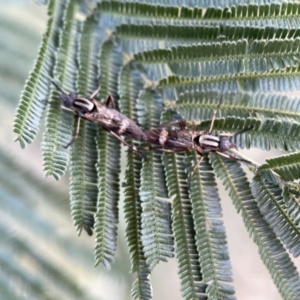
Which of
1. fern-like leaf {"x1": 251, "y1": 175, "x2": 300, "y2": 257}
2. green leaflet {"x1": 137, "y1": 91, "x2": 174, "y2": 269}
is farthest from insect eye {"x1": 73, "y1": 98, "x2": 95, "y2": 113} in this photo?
fern-like leaf {"x1": 251, "y1": 175, "x2": 300, "y2": 257}

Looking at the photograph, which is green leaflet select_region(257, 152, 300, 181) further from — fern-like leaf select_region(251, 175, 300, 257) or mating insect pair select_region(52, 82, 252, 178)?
mating insect pair select_region(52, 82, 252, 178)

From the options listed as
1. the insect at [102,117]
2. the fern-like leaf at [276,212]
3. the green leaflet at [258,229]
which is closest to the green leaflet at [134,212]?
the insect at [102,117]

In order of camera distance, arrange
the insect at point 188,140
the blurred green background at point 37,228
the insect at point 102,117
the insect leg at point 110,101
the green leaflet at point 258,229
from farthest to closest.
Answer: the blurred green background at point 37,228 → the insect leg at point 110,101 → the insect at point 102,117 → the insect at point 188,140 → the green leaflet at point 258,229

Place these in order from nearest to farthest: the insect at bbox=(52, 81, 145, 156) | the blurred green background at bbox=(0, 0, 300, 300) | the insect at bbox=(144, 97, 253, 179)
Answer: the insect at bbox=(144, 97, 253, 179)
the insect at bbox=(52, 81, 145, 156)
the blurred green background at bbox=(0, 0, 300, 300)

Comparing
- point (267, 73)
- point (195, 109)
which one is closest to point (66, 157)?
point (195, 109)

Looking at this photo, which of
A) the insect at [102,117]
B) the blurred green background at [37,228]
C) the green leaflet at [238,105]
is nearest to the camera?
the green leaflet at [238,105]

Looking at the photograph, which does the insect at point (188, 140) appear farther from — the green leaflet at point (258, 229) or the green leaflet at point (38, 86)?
the green leaflet at point (38, 86)

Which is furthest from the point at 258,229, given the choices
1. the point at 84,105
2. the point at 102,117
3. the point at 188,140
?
the point at 84,105
